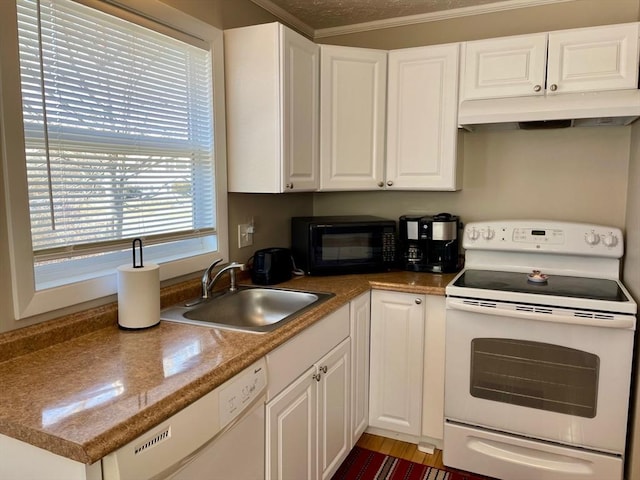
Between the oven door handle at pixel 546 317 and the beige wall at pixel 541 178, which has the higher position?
the beige wall at pixel 541 178

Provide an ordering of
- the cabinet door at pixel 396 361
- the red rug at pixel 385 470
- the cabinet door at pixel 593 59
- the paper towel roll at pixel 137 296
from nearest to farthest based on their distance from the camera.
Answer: the paper towel roll at pixel 137 296 < the cabinet door at pixel 593 59 < the red rug at pixel 385 470 < the cabinet door at pixel 396 361

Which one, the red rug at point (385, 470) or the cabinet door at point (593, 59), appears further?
the red rug at point (385, 470)

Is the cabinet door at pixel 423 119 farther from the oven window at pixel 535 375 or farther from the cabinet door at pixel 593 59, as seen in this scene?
the oven window at pixel 535 375

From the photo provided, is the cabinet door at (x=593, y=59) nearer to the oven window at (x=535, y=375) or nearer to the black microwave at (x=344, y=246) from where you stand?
the black microwave at (x=344, y=246)

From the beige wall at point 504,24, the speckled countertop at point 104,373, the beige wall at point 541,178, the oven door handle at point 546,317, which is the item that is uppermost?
the beige wall at point 504,24

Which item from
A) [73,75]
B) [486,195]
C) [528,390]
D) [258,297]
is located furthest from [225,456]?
[486,195]

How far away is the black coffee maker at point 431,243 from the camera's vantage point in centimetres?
254

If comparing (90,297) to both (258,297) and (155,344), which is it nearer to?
(155,344)

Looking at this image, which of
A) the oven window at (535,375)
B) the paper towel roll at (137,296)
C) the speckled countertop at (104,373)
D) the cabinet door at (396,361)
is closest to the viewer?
the speckled countertop at (104,373)

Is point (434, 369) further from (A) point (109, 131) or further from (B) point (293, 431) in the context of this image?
(A) point (109, 131)

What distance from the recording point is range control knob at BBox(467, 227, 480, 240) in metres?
2.54

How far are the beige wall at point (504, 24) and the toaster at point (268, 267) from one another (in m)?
1.50

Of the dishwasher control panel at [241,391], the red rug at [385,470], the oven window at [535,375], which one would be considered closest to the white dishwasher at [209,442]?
the dishwasher control panel at [241,391]

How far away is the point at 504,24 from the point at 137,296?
7.70 feet
